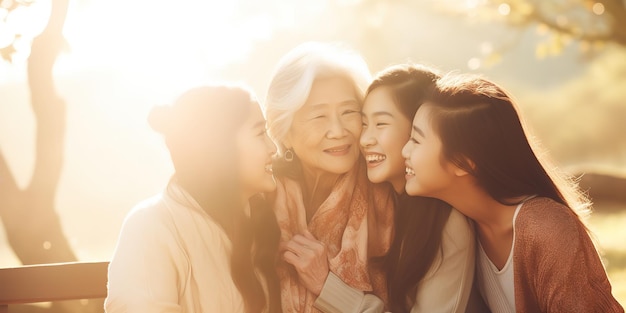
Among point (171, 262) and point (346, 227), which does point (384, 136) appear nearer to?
point (346, 227)

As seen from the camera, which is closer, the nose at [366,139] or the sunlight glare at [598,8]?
the nose at [366,139]

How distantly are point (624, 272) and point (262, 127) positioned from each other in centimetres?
865

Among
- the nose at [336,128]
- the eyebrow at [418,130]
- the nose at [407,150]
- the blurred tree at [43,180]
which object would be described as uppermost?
the eyebrow at [418,130]

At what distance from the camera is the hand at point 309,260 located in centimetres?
313

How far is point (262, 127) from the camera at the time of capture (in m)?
3.10

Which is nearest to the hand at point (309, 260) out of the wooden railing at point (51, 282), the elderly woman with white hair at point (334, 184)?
the elderly woman with white hair at point (334, 184)

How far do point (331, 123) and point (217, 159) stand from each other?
0.65m

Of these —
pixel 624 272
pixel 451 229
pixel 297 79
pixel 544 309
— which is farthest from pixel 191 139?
pixel 624 272

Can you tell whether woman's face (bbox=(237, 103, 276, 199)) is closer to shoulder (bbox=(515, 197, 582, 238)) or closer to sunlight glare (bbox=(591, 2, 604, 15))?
shoulder (bbox=(515, 197, 582, 238))

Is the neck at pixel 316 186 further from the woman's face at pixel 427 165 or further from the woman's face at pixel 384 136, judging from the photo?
the woman's face at pixel 427 165

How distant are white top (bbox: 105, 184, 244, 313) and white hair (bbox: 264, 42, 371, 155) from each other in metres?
0.66

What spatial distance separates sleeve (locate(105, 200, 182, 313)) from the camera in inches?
107

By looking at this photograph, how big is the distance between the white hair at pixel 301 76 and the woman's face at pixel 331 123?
0.16 feet

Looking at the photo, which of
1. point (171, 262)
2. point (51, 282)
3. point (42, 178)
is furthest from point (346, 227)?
point (42, 178)
